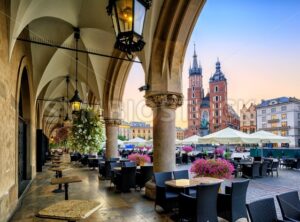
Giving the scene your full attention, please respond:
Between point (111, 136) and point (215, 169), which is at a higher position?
point (111, 136)

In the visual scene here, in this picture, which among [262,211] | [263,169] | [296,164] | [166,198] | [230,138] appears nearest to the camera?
[262,211]

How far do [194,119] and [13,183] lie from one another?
87962 millimetres

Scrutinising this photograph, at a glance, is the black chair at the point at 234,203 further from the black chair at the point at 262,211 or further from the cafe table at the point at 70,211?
the cafe table at the point at 70,211

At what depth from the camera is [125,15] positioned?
2.75 meters

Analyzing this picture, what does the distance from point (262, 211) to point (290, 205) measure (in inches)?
26.4

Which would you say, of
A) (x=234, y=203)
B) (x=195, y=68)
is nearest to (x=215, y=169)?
(x=234, y=203)

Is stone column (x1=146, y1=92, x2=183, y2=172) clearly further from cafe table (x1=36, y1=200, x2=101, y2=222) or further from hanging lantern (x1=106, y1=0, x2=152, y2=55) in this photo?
hanging lantern (x1=106, y1=0, x2=152, y2=55)

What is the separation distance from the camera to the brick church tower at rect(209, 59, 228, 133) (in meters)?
79.6

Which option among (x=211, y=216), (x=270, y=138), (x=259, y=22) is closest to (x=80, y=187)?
(x=211, y=216)

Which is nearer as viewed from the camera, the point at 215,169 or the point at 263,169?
the point at 215,169

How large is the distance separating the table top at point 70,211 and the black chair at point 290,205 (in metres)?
2.39

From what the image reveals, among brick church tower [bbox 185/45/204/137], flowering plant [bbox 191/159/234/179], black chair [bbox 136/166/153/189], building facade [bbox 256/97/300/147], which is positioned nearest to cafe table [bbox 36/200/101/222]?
flowering plant [bbox 191/159/234/179]

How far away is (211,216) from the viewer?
4262 millimetres

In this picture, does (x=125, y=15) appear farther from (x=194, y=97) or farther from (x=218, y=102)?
(x=194, y=97)
